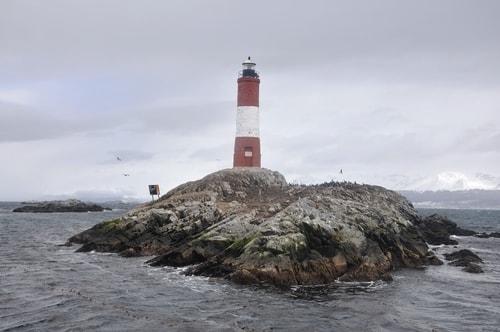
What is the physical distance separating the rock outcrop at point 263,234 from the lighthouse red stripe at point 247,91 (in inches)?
289

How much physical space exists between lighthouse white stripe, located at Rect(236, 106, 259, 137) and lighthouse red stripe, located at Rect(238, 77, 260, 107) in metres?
0.48

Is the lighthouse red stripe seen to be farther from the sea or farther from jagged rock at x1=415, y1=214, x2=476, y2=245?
the sea

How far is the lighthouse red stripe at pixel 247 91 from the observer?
49.9m

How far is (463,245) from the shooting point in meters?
46.4

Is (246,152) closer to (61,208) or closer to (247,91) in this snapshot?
(247,91)

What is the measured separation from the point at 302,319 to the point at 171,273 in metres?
10.6

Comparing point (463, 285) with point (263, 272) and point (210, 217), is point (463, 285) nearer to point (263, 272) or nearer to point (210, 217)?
point (263, 272)

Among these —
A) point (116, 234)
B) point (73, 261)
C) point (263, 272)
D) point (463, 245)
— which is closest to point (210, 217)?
point (116, 234)

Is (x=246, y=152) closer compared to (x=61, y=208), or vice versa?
(x=246, y=152)

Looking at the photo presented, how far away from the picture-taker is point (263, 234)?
2773 cm

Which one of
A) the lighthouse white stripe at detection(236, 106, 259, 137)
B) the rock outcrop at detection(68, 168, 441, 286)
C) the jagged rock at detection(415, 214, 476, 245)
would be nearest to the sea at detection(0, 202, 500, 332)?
the rock outcrop at detection(68, 168, 441, 286)

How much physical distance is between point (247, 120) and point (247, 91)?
8.93 ft

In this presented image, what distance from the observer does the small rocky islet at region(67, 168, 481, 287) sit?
26.5 meters

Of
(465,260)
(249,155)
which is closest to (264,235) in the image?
(465,260)
